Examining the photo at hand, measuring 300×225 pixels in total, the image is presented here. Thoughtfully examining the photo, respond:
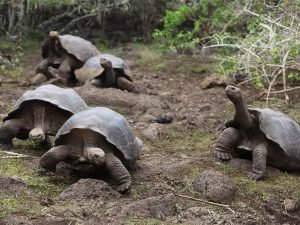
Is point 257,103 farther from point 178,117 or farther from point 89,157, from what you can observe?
point 89,157

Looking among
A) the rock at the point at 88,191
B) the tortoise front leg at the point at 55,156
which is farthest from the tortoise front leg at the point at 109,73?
the rock at the point at 88,191

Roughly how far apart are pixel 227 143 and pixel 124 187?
3.97 feet

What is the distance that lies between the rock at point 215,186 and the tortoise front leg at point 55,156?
0.90 m

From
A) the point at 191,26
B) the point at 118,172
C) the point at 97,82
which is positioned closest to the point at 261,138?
the point at 118,172

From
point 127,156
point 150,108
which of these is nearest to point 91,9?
point 150,108

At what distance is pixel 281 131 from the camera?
4.57m

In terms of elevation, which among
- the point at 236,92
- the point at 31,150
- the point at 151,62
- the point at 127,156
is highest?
the point at 236,92

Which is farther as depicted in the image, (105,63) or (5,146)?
(105,63)

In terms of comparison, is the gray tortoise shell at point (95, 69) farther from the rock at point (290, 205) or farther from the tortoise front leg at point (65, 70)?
the rock at point (290, 205)

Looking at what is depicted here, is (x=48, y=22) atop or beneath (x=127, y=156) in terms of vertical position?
beneath

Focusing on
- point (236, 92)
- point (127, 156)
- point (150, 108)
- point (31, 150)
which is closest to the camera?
point (127, 156)

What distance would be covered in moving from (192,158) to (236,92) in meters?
0.71

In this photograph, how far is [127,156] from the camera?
4.05 meters

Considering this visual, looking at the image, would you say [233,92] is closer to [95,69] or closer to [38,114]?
[38,114]
